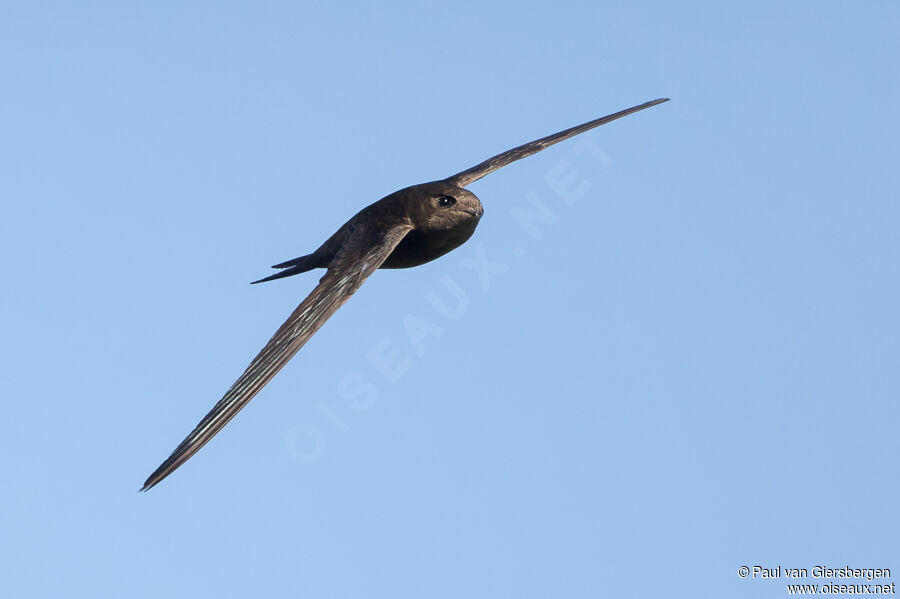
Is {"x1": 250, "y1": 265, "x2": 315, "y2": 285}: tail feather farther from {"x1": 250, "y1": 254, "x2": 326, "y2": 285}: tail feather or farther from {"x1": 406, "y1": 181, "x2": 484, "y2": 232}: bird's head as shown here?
{"x1": 406, "y1": 181, "x2": 484, "y2": 232}: bird's head

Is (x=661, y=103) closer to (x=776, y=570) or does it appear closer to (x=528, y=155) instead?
(x=528, y=155)

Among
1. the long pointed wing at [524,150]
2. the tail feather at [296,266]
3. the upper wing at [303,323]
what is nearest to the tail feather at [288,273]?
the tail feather at [296,266]

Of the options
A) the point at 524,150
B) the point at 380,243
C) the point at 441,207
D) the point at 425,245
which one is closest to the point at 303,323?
the point at 380,243

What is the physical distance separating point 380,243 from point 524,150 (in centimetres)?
365

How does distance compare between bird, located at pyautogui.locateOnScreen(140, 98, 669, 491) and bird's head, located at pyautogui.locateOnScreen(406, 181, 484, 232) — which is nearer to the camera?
bird, located at pyautogui.locateOnScreen(140, 98, 669, 491)

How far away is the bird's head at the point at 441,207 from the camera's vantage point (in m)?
15.1

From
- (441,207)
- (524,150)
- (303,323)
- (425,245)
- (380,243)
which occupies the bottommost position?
(303,323)

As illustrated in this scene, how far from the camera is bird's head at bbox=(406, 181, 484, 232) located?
15125mm

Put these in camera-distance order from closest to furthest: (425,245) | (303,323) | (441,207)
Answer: (303,323)
(441,207)
(425,245)

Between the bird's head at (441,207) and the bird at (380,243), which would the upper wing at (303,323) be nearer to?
the bird at (380,243)

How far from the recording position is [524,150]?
17.4 metres

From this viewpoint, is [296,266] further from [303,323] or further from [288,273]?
[303,323]

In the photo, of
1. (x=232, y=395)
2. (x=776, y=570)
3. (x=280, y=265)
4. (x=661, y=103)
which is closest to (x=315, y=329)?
(x=232, y=395)

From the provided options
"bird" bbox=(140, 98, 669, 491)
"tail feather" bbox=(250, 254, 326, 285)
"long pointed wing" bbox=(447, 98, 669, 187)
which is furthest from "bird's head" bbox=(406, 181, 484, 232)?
"tail feather" bbox=(250, 254, 326, 285)
